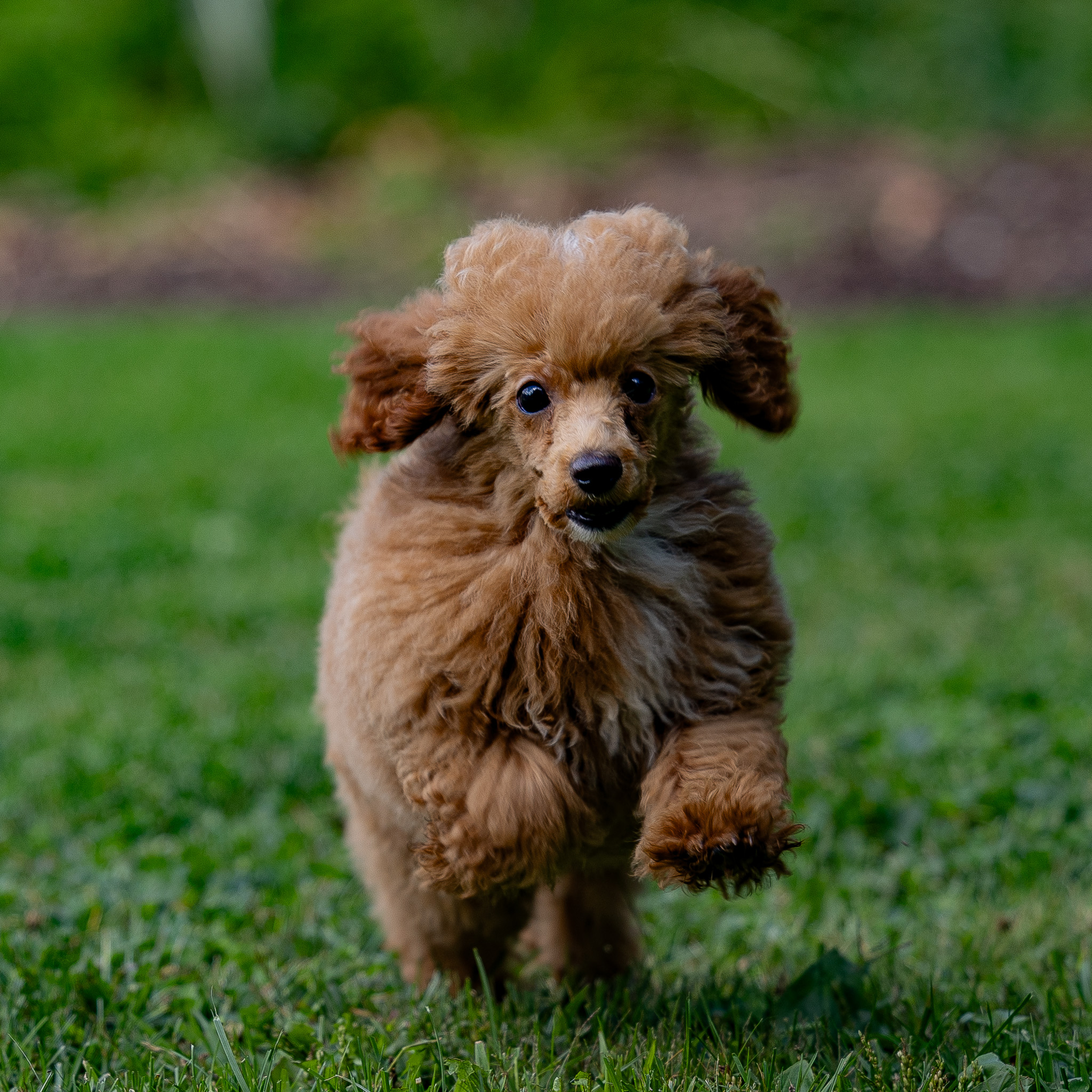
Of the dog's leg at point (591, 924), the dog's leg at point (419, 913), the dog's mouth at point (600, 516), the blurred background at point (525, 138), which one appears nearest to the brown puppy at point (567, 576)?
the dog's mouth at point (600, 516)

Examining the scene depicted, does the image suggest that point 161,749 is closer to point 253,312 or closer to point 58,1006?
point 58,1006

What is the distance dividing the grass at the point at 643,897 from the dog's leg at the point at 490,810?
0.38 meters

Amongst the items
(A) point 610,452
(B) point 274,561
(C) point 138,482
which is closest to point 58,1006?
(A) point 610,452

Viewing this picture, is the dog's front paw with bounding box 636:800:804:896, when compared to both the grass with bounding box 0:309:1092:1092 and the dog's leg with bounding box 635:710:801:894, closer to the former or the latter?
the dog's leg with bounding box 635:710:801:894

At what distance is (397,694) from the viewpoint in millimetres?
3148

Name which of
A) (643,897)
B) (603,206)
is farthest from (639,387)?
(603,206)

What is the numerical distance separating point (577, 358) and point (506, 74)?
14.8m

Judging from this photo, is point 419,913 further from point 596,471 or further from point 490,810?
point 596,471

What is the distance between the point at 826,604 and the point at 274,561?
2713mm

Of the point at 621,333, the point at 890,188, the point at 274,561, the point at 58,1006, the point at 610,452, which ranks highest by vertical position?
the point at 890,188

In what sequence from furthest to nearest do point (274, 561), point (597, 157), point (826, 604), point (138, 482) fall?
point (597, 157) < point (138, 482) < point (274, 561) < point (826, 604)

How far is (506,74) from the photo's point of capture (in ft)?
55.7

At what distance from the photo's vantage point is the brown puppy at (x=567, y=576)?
118 inches

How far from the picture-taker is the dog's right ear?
3285 millimetres
